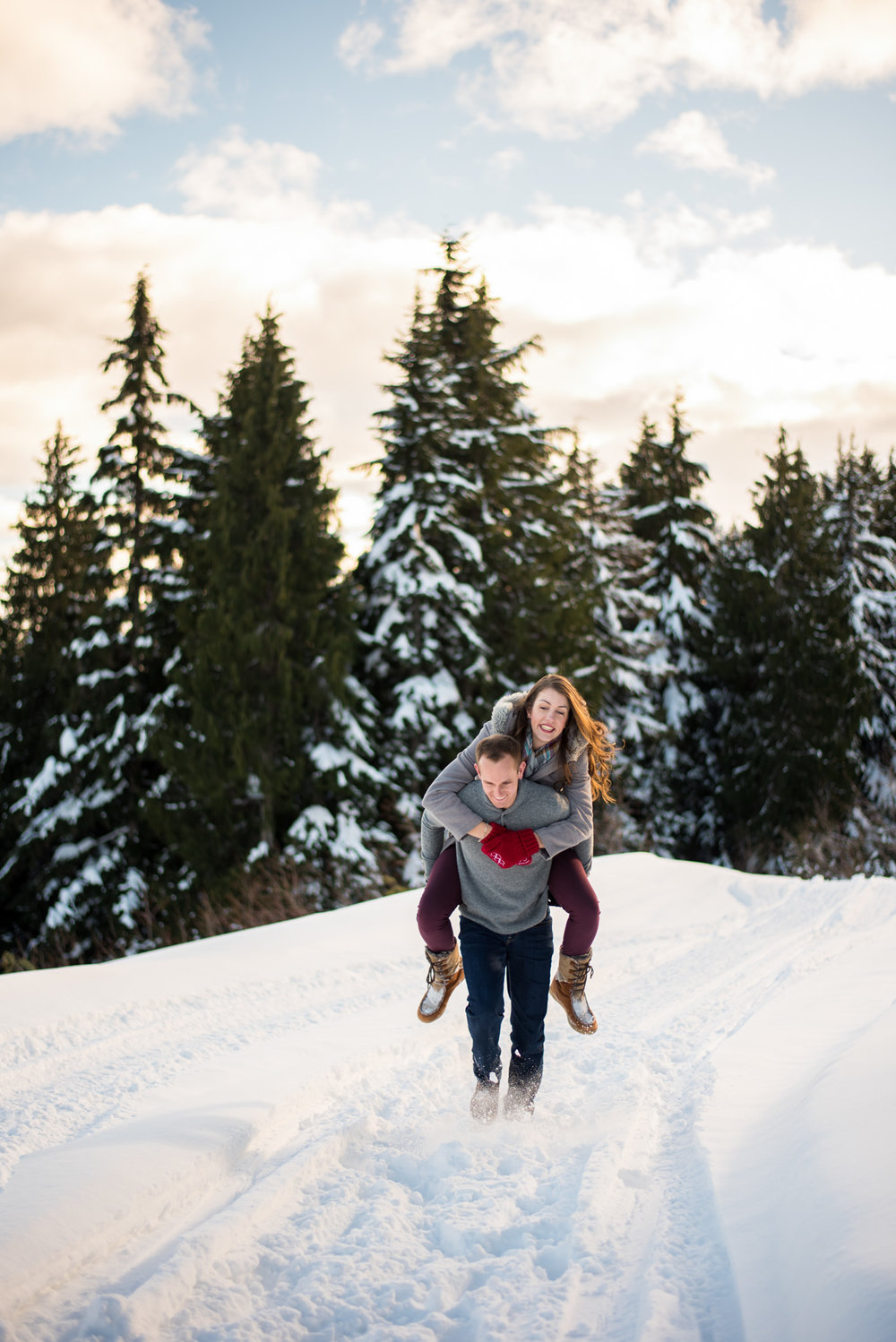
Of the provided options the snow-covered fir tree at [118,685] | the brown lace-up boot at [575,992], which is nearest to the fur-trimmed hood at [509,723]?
the brown lace-up boot at [575,992]

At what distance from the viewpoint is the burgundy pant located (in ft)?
11.1

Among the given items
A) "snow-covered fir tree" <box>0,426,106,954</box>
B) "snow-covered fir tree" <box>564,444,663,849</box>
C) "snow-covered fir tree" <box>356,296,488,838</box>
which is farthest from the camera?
"snow-covered fir tree" <box>564,444,663,849</box>

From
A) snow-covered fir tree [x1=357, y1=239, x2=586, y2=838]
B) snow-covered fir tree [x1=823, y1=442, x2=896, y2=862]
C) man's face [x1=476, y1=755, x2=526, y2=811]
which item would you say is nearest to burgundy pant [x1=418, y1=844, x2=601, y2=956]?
man's face [x1=476, y1=755, x2=526, y2=811]

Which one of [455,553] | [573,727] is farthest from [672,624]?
[573,727]

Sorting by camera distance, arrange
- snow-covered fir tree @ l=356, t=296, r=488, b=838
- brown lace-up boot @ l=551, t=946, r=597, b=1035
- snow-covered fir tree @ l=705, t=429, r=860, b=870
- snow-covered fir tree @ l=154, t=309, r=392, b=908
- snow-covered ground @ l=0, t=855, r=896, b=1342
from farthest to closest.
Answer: snow-covered fir tree @ l=705, t=429, r=860, b=870 → snow-covered fir tree @ l=356, t=296, r=488, b=838 → snow-covered fir tree @ l=154, t=309, r=392, b=908 → brown lace-up boot @ l=551, t=946, r=597, b=1035 → snow-covered ground @ l=0, t=855, r=896, b=1342

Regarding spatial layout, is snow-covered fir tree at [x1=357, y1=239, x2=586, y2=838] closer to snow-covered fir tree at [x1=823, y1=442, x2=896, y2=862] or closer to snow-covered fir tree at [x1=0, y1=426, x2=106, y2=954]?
snow-covered fir tree at [x1=0, y1=426, x2=106, y2=954]

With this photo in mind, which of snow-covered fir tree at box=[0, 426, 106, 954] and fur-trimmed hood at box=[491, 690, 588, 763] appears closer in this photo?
fur-trimmed hood at box=[491, 690, 588, 763]

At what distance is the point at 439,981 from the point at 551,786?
0.95m

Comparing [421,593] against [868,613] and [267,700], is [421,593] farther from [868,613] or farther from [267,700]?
[868,613]

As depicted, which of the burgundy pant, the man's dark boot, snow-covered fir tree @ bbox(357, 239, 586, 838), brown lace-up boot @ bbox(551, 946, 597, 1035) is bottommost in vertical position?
the man's dark boot

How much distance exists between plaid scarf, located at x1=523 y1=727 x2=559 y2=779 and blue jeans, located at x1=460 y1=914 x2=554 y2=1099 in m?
0.61

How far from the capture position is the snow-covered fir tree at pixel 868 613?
21.9m

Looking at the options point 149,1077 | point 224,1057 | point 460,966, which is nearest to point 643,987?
point 460,966

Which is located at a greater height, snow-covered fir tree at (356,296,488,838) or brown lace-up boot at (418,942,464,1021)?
snow-covered fir tree at (356,296,488,838)
